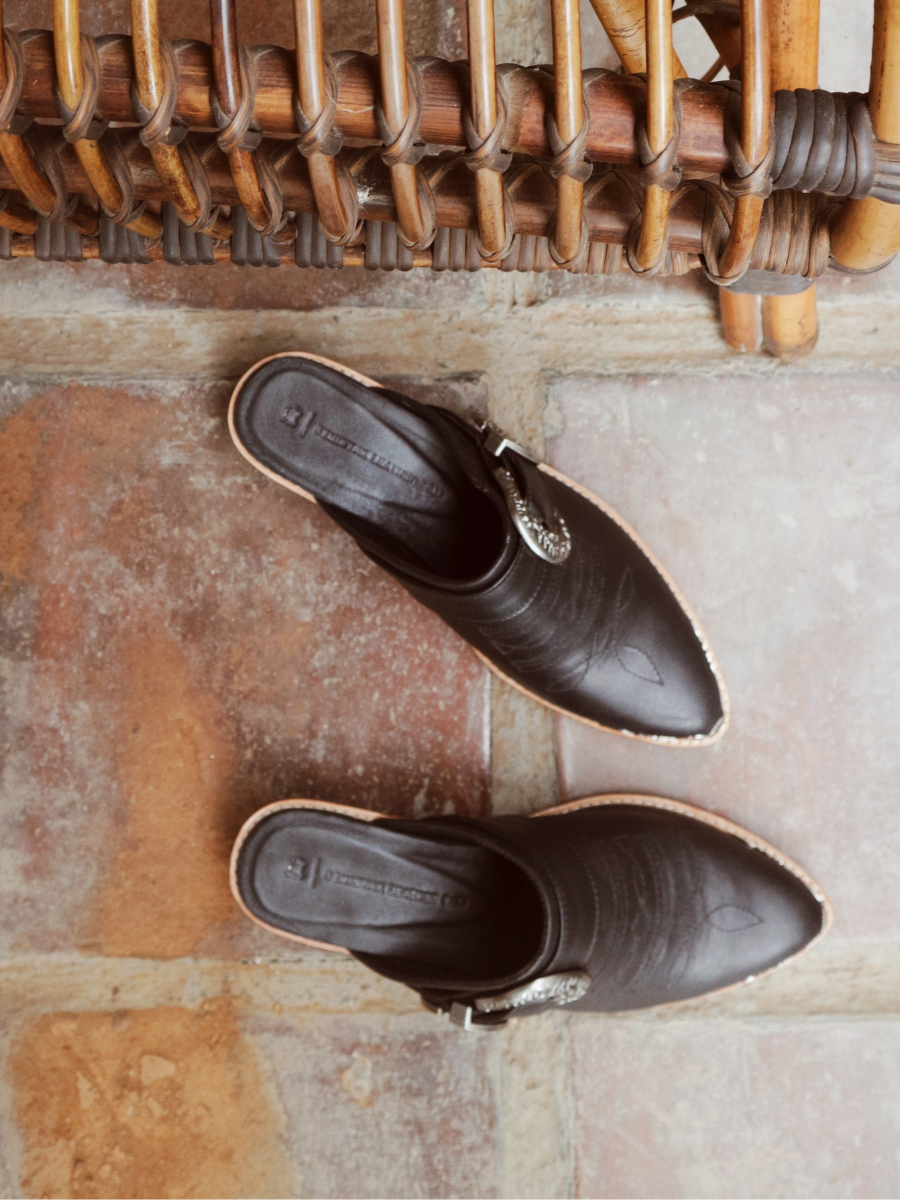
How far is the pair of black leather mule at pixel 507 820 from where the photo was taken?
0.74 meters

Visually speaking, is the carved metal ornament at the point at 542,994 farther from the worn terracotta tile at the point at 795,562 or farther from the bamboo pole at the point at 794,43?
the bamboo pole at the point at 794,43

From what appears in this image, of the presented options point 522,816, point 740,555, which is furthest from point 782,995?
point 740,555

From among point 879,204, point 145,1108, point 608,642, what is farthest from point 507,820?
point 879,204

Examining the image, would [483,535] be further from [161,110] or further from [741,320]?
[161,110]

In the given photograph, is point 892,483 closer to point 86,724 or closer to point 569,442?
point 569,442

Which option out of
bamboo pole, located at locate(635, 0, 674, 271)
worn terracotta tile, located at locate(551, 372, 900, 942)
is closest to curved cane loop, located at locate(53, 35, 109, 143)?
bamboo pole, located at locate(635, 0, 674, 271)

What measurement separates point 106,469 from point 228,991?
468 millimetres

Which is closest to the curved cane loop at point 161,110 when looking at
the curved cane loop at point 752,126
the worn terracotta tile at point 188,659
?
the curved cane loop at point 752,126

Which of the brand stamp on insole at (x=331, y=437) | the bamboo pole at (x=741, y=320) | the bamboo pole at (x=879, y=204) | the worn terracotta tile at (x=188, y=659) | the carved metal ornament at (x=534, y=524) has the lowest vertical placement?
the worn terracotta tile at (x=188, y=659)

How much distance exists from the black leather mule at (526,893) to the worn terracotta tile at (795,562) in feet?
0.19

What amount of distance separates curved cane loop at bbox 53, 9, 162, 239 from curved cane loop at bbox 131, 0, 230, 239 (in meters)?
0.02

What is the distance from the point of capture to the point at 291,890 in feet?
2.53

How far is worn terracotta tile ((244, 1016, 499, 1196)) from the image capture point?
795 millimetres

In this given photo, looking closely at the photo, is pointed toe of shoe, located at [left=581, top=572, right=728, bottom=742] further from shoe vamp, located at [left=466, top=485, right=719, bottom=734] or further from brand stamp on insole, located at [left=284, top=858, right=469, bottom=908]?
brand stamp on insole, located at [left=284, top=858, right=469, bottom=908]
